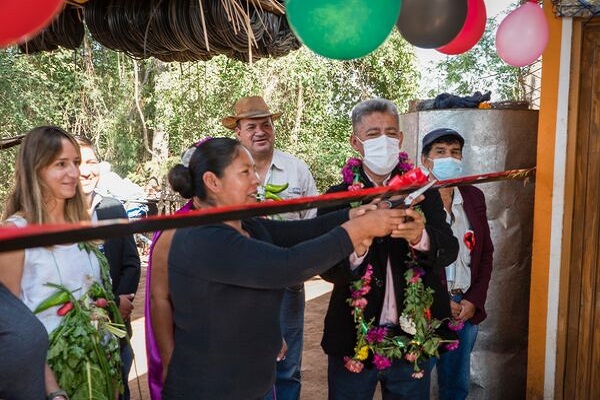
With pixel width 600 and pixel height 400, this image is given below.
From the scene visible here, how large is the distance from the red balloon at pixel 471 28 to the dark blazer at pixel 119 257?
6.80ft

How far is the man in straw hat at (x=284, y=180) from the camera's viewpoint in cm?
358

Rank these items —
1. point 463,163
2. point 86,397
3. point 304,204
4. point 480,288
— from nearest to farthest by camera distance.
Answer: point 304,204, point 86,397, point 480,288, point 463,163

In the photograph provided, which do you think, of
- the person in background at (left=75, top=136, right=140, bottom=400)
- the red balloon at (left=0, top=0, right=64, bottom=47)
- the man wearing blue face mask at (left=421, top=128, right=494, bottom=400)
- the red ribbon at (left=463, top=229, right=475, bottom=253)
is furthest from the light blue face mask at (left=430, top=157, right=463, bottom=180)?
the red balloon at (left=0, top=0, right=64, bottom=47)

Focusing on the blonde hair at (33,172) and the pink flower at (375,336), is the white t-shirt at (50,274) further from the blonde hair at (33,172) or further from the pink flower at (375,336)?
the pink flower at (375,336)

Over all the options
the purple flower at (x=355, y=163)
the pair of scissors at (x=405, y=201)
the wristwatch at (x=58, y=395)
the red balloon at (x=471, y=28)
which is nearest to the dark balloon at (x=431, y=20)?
the red balloon at (x=471, y=28)

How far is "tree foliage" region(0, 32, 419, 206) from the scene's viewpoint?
40.2 feet

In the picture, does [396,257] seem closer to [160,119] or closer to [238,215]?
[238,215]

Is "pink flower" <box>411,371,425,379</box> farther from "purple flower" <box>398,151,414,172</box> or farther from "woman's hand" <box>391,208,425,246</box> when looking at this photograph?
"purple flower" <box>398,151,414,172</box>

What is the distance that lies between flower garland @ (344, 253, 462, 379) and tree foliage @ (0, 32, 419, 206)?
9.73m

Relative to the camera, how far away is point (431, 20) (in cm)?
283

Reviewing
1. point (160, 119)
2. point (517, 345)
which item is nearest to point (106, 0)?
point (517, 345)

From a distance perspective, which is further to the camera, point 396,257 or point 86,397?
point 396,257

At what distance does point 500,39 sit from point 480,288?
1518mm

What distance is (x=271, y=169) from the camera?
3.77 meters
